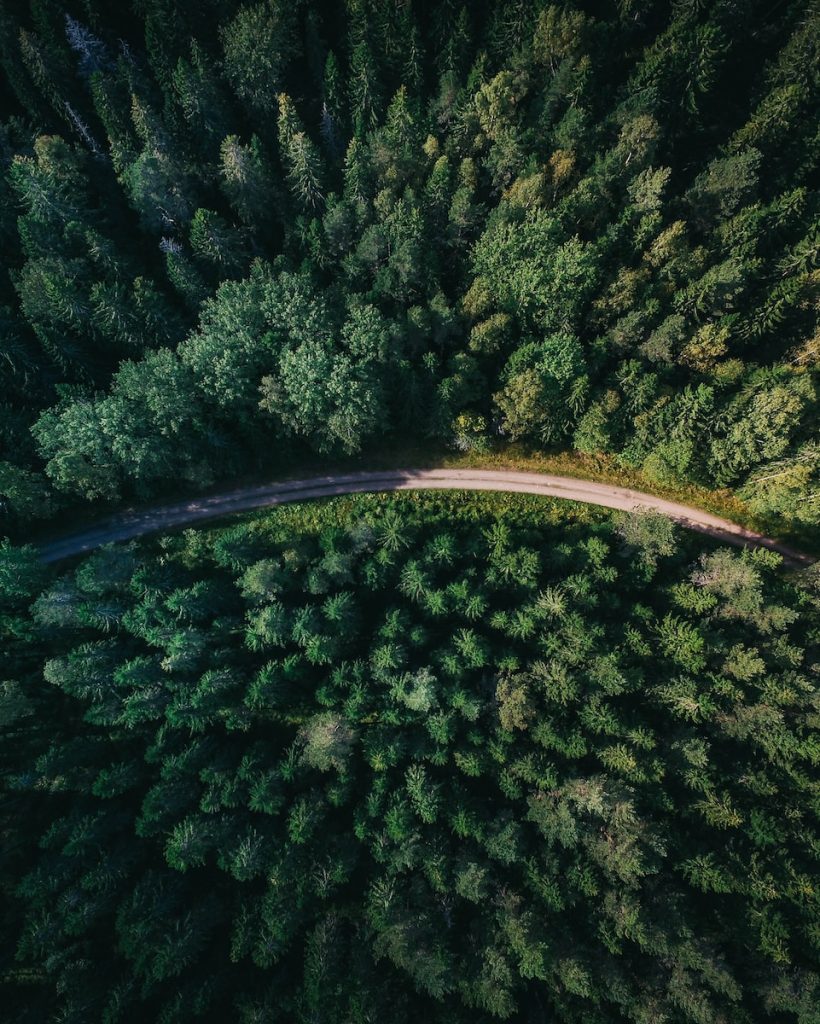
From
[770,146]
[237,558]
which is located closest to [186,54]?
[237,558]

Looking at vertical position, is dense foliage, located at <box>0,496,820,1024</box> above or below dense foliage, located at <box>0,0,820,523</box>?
below

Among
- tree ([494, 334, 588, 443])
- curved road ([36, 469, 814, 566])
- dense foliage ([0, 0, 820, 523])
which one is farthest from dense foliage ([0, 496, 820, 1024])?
tree ([494, 334, 588, 443])

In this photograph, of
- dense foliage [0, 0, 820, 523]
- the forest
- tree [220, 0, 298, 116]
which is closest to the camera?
the forest

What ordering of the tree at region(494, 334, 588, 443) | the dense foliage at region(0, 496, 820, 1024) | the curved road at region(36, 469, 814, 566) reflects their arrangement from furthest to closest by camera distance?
the curved road at region(36, 469, 814, 566) → the tree at region(494, 334, 588, 443) → the dense foliage at region(0, 496, 820, 1024)

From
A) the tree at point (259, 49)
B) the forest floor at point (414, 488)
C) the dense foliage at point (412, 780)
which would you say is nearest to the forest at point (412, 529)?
the dense foliage at point (412, 780)

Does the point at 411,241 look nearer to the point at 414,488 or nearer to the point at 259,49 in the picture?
the point at 414,488

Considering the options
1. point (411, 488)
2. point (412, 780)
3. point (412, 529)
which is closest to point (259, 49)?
point (411, 488)

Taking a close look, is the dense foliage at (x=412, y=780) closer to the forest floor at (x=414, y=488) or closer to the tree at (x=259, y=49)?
the forest floor at (x=414, y=488)

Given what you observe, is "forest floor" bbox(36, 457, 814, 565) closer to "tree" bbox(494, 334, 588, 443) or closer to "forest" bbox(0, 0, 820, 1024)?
"forest" bbox(0, 0, 820, 1024)
